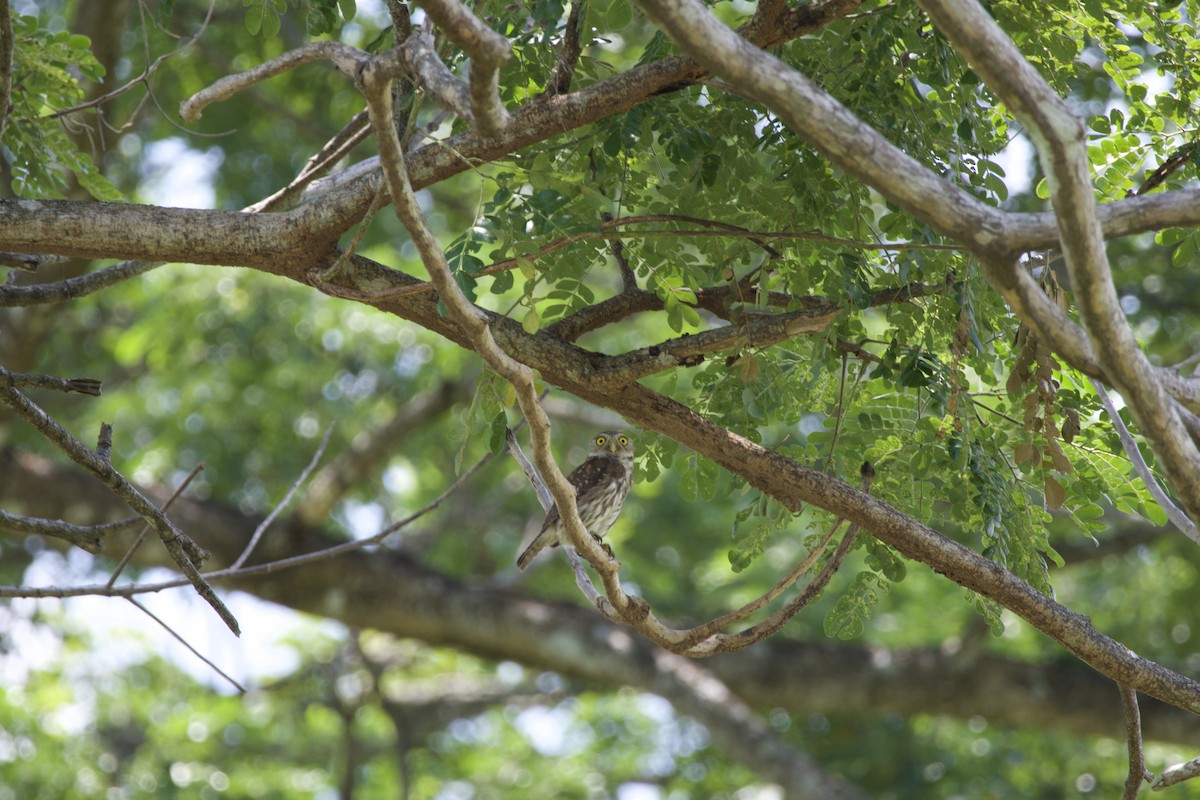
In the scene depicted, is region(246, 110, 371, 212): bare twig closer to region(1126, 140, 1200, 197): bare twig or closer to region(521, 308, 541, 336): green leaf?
region(521, 308, 541, 336): green leaf

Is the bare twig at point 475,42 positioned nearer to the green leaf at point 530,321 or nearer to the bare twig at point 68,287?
the green leaf at point 530,321

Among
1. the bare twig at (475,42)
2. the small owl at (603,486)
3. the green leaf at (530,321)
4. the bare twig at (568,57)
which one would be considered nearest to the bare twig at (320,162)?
the bare twig at (568,57)

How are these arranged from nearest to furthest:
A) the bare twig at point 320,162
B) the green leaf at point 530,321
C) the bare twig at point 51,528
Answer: the green leaf at point 530,321 → the bare twig at point 51,528 → the bare twig at point 320,162

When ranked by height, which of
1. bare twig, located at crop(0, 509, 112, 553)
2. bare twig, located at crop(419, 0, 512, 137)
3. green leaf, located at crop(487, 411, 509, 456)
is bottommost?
bare twig, located at crop(419, 0, 512, 137)

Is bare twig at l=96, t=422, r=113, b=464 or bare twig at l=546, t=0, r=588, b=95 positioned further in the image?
bare twig at l=96, t=422, r=113, b=464

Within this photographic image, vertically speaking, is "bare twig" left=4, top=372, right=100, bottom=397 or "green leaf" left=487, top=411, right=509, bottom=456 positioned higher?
"bare twig" left=4, top=372, right=100, bottom=397

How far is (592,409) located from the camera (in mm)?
9453

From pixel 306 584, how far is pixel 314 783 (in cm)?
291

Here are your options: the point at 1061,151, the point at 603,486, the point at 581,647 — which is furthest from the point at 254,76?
the point at 581,647

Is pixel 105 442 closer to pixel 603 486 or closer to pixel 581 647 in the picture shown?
pixel 603 486

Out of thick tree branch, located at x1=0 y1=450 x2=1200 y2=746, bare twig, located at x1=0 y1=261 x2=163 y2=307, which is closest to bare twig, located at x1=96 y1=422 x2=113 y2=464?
bare twig, located at x1=0 y1=261 x2=163 y2=307

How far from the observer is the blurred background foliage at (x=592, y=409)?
335 centimetres

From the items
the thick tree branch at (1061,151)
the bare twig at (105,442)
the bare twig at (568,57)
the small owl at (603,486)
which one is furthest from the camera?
the small owl at (603,486)

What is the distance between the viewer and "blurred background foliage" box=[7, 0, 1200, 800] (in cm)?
335
